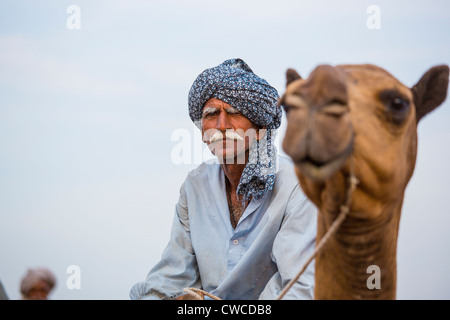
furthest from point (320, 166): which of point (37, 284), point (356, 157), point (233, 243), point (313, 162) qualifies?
point (233, 243)

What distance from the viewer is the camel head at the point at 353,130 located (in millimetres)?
→ 1904

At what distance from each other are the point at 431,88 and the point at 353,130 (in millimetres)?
857

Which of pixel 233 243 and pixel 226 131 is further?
pixel 226 131

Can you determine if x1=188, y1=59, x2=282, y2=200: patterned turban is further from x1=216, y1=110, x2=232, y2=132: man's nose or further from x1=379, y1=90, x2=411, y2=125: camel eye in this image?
x1=379, y1=90, x2=411, y2=125: camel eye

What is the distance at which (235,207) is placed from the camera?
13.4 feet

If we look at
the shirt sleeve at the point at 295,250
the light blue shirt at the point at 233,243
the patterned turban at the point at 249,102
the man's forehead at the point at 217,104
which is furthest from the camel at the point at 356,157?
the man's forehead at the point at 217,104

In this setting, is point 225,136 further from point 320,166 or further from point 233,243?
point 320,166

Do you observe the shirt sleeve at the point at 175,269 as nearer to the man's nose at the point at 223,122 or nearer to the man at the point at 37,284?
the man's nose at the point at 223,122

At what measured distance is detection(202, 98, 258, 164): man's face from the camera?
3.97m

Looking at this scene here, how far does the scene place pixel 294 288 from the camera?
3.31m

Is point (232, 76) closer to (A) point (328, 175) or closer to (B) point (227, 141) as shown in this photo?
(B) point (227, 141)
